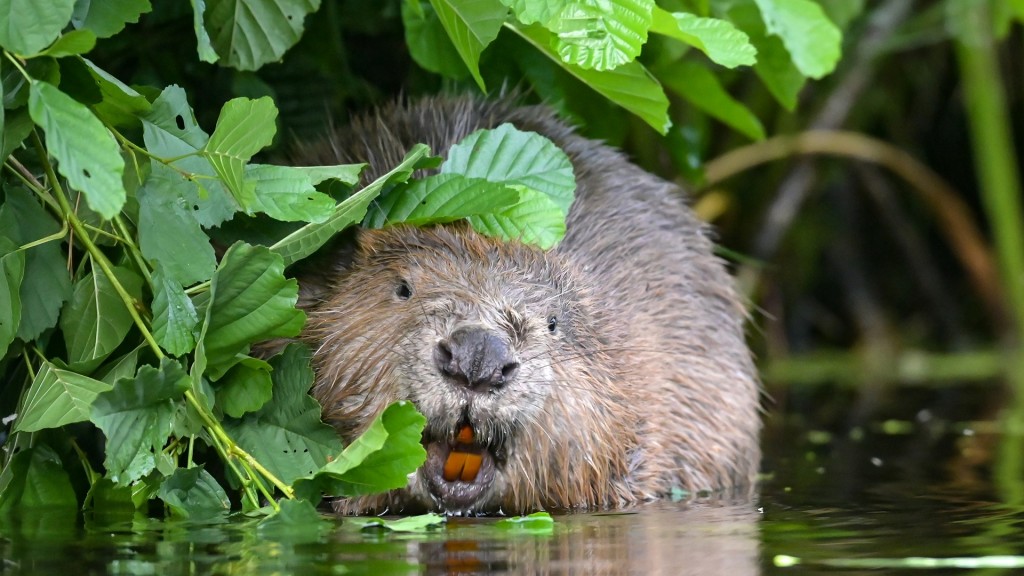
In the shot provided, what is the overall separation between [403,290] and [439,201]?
0.29m

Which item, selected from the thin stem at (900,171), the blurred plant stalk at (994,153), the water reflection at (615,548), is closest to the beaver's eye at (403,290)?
the water reflection at (615,548)

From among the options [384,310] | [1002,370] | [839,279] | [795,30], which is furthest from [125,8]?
[839,279]

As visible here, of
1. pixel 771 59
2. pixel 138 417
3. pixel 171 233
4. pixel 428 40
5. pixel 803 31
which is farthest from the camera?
pixel 771 59

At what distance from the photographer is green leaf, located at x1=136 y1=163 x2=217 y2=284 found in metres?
2.59

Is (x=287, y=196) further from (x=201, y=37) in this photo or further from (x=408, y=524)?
(x=408, y=524)

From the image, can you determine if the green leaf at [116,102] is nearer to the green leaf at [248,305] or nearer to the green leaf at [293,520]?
the green leaf at [248,305]

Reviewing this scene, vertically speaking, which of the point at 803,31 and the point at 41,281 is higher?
the point at 803,31

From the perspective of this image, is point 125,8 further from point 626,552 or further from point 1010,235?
point 1010,235

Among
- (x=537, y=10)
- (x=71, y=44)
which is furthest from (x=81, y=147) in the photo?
(x=537, y=10)

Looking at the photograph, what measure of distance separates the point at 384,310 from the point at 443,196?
1.08ft

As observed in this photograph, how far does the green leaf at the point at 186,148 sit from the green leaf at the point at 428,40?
2.98 feet

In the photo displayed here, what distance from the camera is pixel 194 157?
2705 mm

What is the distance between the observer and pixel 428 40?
11.7ft

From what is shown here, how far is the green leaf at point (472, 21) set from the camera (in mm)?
2918
